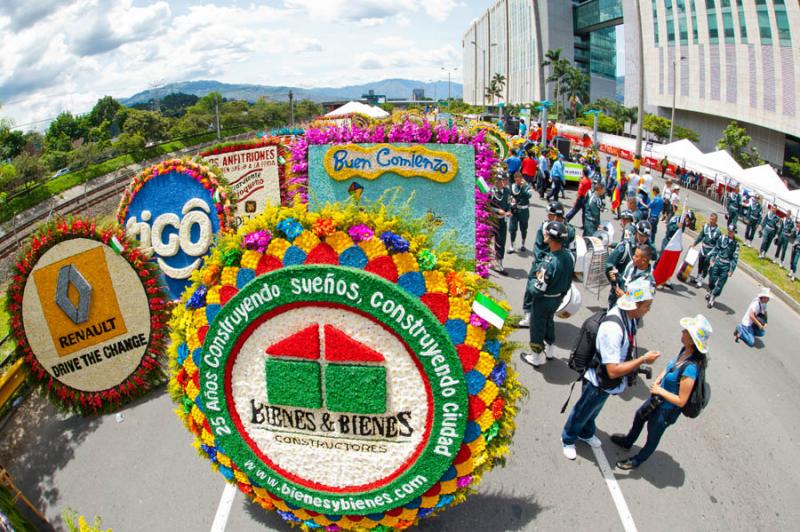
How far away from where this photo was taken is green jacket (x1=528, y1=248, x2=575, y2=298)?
19.8ft

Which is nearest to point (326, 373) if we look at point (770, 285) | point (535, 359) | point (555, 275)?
point (555, 275)

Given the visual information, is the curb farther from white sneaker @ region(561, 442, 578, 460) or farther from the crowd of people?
white sneaker @ region(561, 442, 578, 460)

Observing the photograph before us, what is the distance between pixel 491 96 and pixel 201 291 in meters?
101

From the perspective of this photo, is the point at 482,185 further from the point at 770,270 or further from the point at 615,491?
the point at 770,270

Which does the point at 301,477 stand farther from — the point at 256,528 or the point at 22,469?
the point at 22,469

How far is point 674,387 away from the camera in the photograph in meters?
4.50

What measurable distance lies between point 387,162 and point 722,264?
7.31m

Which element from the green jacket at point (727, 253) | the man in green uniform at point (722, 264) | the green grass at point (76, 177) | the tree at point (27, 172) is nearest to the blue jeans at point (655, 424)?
the man in green uniform at point (722, 264)

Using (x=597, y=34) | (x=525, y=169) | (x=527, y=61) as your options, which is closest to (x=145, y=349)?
(x=525, y=169)

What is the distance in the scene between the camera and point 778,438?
18.3ft

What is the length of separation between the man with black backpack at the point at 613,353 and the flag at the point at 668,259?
17.6ft

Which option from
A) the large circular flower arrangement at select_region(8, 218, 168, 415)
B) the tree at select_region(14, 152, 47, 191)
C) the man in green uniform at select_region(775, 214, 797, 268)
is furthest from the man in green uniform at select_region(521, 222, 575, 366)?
the tree at select_region(14, 152, 47, 191)

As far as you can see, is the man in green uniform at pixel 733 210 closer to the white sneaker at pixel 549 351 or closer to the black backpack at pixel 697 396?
the white sneaker at pixel 549 351

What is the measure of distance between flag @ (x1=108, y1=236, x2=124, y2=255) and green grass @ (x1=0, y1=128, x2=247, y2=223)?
118 feet
